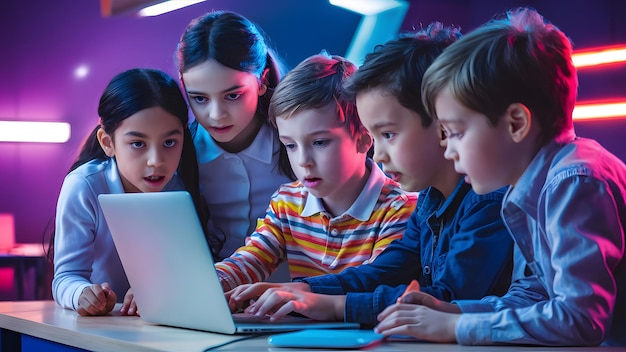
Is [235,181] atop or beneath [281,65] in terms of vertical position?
beneath

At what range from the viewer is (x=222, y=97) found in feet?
5.86

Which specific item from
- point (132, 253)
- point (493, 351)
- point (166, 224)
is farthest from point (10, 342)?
point (493, 351)

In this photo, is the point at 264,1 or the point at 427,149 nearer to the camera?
the point at 427,149

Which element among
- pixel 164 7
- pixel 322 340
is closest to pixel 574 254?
pixel 322 340

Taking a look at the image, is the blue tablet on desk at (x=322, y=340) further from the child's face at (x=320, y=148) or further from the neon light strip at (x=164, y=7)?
the neon light strip at (x=164, y=7)

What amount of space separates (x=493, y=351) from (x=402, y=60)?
56 cm

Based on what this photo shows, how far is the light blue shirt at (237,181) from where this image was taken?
188cm

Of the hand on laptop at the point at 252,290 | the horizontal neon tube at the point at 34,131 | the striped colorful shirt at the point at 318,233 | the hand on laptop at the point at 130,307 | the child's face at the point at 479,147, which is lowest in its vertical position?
the hand on laptop at the point at 130,307

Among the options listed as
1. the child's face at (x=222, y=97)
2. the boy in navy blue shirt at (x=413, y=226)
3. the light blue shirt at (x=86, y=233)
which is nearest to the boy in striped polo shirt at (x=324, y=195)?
the boy in navy blue shirt at (x=413, y=226)

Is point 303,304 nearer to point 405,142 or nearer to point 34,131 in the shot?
point 405,142

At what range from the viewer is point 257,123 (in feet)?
6.21

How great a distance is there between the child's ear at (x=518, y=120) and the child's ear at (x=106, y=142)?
3.51 ft

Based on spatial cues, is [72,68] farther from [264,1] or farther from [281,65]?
[281,65]

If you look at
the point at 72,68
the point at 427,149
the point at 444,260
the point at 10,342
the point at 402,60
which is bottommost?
the point at 10,342
